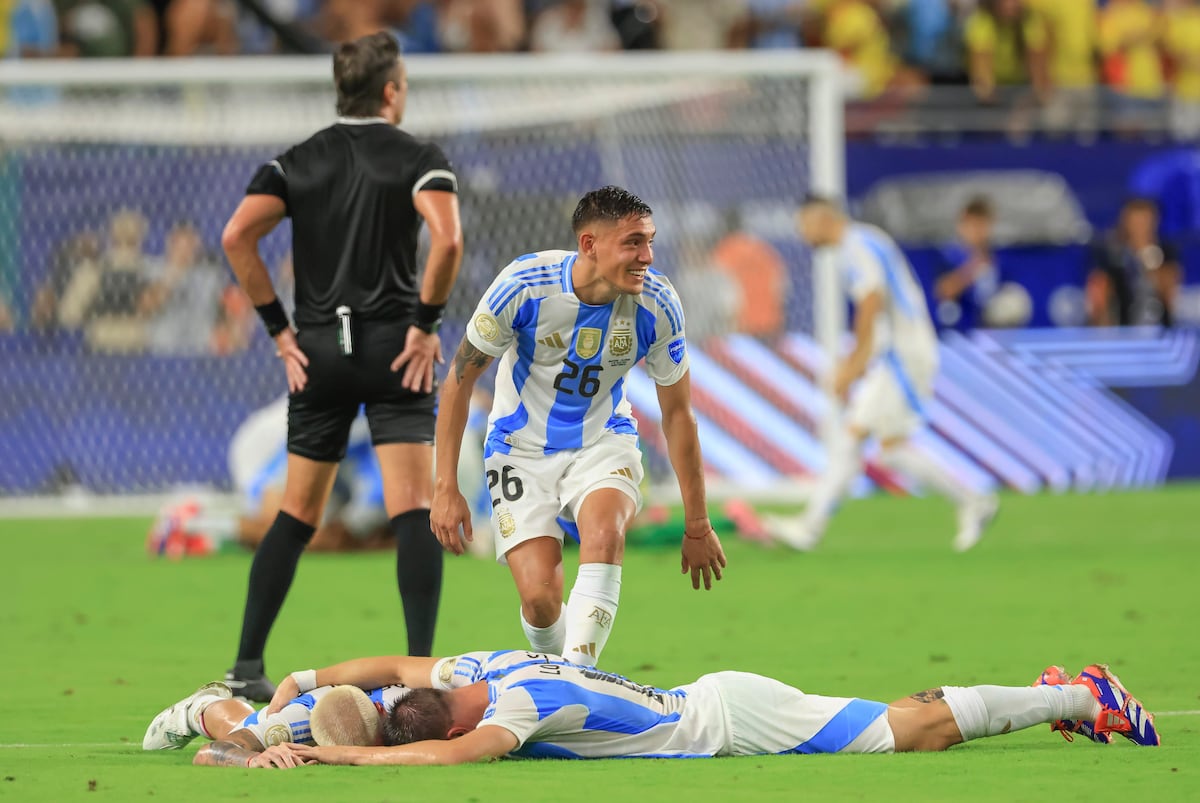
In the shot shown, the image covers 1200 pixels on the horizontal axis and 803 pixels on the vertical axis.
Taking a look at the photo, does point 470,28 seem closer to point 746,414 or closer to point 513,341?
point 746,414

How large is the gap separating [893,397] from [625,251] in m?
6.75

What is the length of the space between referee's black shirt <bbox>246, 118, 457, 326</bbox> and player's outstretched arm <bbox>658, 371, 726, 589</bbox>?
1.22 m

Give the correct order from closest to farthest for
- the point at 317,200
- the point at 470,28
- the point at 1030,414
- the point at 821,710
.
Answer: the point at 821,710 < the point at 317,200 < the point at 1030,414 < the point at 470,28

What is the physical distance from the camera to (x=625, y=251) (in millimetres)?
5992

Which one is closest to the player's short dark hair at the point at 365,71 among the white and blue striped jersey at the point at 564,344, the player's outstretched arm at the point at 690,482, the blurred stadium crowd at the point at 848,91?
the white and blue striped jersey at the point at 564,344

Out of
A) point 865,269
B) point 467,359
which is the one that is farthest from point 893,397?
point 467,359

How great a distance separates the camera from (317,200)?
6.91m

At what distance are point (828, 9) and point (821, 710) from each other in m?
15.1

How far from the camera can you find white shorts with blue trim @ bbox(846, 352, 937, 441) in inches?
490

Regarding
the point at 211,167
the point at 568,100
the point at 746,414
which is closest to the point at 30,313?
the point at 211,167

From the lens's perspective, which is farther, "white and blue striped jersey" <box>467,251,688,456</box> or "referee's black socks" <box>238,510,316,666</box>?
"referee's black socks" <box>238,510,316,666</box>

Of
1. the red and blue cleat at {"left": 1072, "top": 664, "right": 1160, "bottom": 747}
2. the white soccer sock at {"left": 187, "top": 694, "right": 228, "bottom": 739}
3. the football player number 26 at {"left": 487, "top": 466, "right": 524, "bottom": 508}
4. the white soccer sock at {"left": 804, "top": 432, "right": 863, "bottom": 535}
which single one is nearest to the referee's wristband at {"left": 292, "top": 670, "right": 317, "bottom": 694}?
the white soccer sock at {"left": 187, "top": 694, "right": 228, "bottom": 739}

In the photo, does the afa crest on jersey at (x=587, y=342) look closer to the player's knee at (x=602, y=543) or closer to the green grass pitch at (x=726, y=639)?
the player's knee at (x=602, y=543)

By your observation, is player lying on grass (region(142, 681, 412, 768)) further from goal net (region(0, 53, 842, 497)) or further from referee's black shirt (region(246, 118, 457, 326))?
goal net (region(0, 53, 842, 497))
